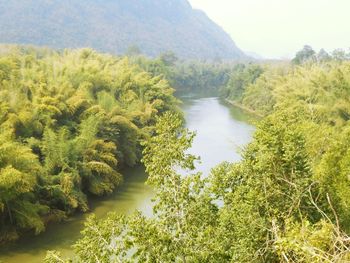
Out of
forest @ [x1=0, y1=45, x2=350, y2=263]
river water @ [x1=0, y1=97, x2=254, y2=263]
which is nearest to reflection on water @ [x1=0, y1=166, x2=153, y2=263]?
river water @ [x1=0, y1=97, x2=254, y2=263]

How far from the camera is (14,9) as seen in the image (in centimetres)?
8469

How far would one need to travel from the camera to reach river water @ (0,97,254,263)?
1243 centimetres

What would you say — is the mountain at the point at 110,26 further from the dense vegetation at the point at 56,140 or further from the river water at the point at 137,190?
the dense vegetation at the point at 56,140

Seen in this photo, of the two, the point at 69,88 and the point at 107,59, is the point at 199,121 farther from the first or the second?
the point at 69,88

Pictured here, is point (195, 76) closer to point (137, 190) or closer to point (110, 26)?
point (110, 26)

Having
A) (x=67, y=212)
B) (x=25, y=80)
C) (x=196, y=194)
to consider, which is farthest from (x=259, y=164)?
(x=25, y=80)

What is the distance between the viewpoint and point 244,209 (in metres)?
7.46

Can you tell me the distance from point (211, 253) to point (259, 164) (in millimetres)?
2836

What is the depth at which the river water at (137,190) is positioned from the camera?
489 inches

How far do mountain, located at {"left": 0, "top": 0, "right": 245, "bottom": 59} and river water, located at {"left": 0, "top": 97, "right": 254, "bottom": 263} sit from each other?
49782 millimetres

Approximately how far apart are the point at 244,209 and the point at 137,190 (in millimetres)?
10685

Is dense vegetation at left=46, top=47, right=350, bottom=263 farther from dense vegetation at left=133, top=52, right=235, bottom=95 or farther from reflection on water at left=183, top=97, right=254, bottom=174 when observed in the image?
dense vegetation at left=133, top=52, right=235, bottom=95

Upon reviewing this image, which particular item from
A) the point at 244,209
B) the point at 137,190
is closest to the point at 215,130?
the point at 137,190

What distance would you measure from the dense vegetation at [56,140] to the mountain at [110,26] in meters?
56.6
